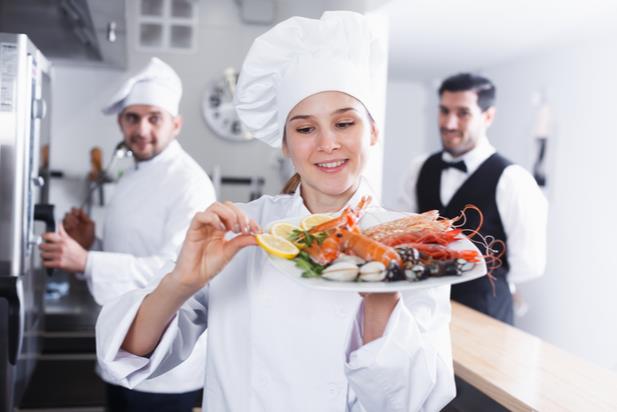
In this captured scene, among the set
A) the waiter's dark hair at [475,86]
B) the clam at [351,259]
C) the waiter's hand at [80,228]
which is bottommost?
the waiter's hand at [80,228]

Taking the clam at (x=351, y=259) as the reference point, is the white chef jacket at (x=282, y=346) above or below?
below

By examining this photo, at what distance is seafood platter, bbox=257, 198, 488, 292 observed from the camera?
0.90 meters

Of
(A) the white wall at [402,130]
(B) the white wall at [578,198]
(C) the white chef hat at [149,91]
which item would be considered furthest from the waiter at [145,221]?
(A) the white wall at [402,130]

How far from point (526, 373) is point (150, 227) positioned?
1.34 metres

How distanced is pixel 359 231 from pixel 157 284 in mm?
396

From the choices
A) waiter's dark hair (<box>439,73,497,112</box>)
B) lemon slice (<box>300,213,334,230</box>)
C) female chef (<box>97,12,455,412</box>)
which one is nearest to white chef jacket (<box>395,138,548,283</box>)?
waiter's dark hair (<box>439,73,497,112</box>)

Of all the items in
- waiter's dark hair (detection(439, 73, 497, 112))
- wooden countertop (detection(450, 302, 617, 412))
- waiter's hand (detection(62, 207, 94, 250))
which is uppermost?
waiter's dark hair (detection(439, 73, 497, 112))

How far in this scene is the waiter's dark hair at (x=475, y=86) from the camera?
3002 millimetres

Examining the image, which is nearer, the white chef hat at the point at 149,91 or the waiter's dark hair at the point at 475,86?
the white chef hat at the point at 149,91

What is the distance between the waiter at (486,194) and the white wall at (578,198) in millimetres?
693

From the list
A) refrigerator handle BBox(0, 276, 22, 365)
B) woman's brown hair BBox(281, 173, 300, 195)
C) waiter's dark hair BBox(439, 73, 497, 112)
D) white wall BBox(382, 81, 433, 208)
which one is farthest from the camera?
white wall BBox(382, 81, 433, 208)

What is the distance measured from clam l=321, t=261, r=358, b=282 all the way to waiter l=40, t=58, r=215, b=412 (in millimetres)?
1190

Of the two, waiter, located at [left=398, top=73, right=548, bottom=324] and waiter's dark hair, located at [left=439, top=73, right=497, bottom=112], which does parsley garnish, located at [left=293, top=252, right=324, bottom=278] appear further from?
waiter's dark hair, located at [left=439, top=73, right=497, bottom=112]

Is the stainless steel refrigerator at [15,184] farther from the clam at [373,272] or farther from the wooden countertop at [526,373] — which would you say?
→ the wooden countertop at [526,373]
